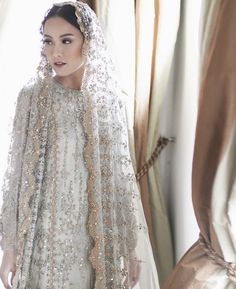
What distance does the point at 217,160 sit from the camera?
2.81 ft

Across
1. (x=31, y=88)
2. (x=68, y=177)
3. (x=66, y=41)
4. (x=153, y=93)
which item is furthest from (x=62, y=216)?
(x=153, y=93)

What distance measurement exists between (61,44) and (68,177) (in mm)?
348

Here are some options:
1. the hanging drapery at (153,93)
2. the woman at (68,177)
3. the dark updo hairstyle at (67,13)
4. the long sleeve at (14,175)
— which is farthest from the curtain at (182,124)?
the long sleeve at (14,175)

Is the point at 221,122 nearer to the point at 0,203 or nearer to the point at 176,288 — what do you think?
the point at 176,288

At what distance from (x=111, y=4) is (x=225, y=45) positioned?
63cm

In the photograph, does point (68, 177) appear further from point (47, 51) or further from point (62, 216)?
point (47, 51)

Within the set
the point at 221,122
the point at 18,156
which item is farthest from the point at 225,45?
the point at 18,156

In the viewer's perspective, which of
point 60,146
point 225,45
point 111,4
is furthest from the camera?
point 111,4

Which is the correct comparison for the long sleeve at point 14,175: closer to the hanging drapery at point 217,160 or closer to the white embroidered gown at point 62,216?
the white embroidered gown at point 62,216

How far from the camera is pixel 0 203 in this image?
1110mm

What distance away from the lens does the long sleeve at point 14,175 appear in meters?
1.05

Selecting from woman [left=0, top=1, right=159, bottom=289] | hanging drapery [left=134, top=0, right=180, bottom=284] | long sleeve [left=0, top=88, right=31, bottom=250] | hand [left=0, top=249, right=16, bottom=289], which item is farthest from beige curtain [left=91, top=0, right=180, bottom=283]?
hand [left=0, top=249, right=16, bottom=289]

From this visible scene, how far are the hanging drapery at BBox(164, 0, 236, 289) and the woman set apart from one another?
10.4 inches

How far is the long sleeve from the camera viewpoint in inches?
41.2
